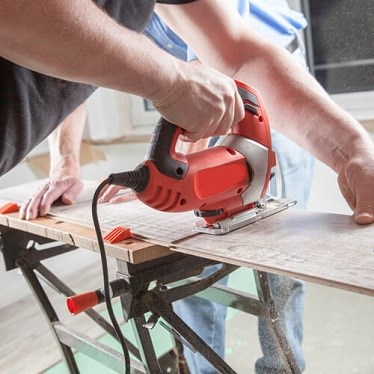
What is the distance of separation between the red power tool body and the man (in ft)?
0.15

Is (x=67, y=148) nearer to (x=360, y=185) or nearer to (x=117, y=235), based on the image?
(x=117, y=235)

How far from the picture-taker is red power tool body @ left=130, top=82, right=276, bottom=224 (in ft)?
2.74

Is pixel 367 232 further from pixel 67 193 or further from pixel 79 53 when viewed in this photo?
pixel 67 193

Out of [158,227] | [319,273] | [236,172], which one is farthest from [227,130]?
[319,273]

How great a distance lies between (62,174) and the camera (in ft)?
4.25

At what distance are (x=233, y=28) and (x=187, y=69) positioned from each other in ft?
1.20

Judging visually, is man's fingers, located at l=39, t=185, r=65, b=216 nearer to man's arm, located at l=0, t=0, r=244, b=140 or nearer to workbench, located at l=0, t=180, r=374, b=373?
workbench, located at l=0, t=180, r=374, b=373

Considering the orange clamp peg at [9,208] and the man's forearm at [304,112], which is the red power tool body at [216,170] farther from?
the orange clamp peg at [9,208]

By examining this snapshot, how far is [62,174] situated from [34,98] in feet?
1.25

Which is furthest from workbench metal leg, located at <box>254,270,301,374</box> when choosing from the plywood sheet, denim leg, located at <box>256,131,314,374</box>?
the plywood sheet

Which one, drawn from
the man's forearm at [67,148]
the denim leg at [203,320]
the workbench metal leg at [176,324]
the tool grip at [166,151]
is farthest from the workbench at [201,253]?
the denim leg at [203,320]

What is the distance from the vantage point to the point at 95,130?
237 centimetres

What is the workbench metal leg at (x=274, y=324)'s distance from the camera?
3.62 ft

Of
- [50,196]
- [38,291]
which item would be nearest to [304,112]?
[50,196]
